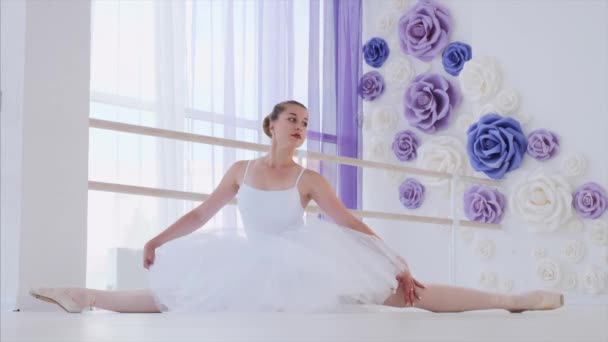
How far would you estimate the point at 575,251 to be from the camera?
4535 mm

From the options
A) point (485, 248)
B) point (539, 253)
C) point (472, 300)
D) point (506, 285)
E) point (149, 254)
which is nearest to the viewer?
point (149, 254)

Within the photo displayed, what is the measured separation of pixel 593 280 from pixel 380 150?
159 centimetres

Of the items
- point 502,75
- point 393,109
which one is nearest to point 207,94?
point 393,109

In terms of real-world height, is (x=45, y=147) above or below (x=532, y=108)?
below

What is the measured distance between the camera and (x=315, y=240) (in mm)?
2686

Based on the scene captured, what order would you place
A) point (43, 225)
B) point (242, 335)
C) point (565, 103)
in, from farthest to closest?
point (565, 103), point (43, 225), point (242, 335)

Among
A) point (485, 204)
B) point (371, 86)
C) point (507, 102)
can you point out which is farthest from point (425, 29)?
point (485, 204)

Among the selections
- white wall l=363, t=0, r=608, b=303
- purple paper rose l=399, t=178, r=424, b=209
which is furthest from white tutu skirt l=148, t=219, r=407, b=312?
purple paper rose l=399, t=178, r=424, b=209

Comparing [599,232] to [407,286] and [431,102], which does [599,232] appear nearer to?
[431,102]

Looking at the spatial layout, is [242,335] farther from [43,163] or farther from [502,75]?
[502,75]

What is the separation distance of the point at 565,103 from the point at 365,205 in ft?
4.80

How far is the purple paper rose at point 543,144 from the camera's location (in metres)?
4.64

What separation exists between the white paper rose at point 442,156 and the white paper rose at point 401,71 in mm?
455

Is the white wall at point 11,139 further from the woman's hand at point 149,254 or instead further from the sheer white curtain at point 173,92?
the sheer white curtain at point 173,92
